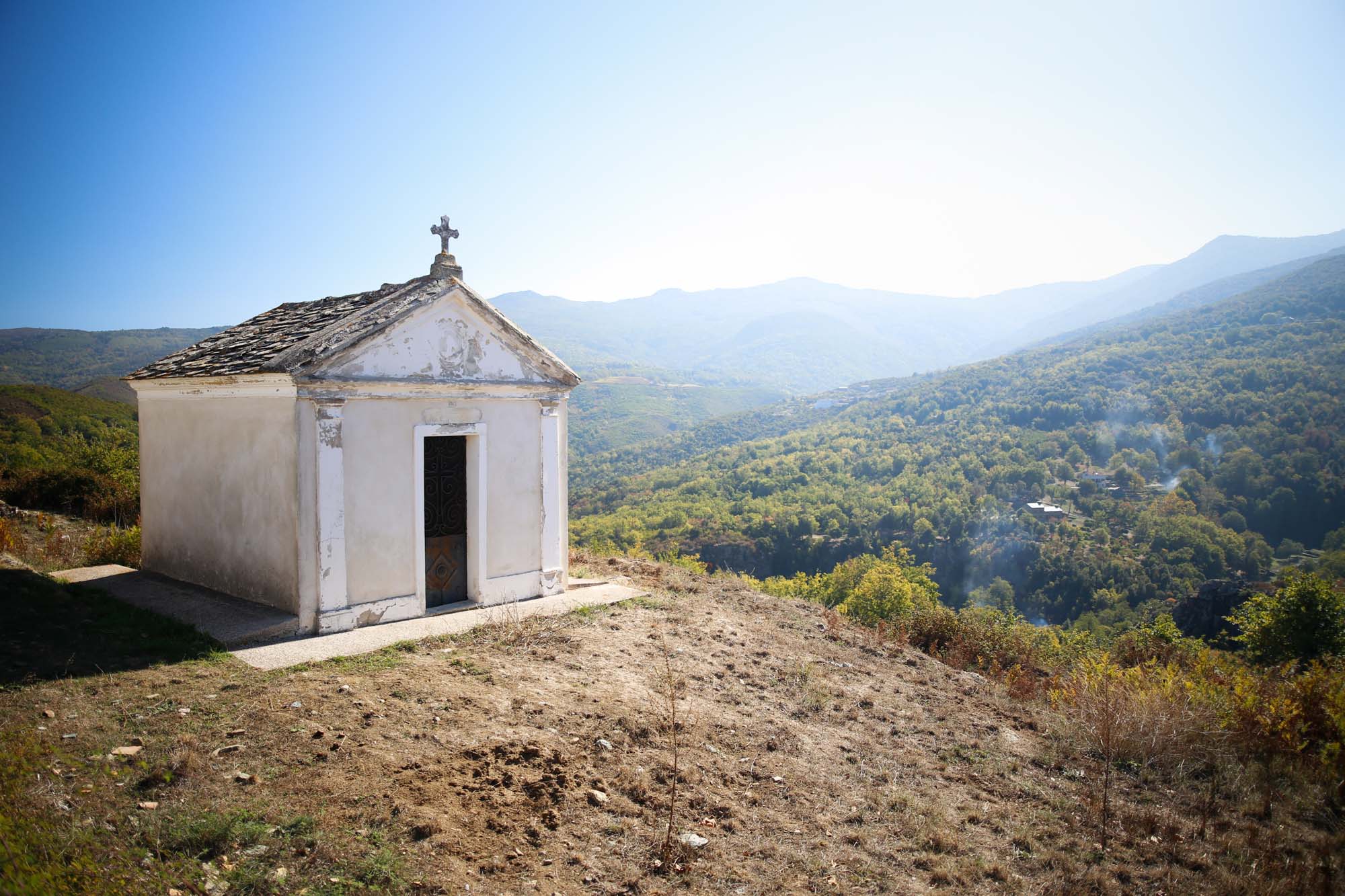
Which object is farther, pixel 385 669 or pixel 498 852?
pixel 385 669

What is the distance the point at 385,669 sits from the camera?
626 centimetres

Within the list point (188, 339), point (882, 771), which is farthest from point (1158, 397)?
point (188, 339)

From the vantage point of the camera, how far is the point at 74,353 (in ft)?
179

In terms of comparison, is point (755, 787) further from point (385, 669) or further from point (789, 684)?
point (385, 669)

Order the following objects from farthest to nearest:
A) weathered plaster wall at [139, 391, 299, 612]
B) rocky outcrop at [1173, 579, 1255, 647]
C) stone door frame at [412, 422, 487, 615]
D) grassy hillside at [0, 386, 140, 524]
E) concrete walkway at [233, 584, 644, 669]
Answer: rocky outcrop at [1173, 579, 1255, 647], grassy hillside at [0, 386, 140, 524], stone door frame at [412, 422, 487, 615], weathered plaster wall at [139, 391, 299, 612], concrete walkway at [233, 584, 644, 669]

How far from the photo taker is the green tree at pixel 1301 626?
12.1 m

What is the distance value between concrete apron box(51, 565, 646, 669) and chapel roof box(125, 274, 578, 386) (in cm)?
263

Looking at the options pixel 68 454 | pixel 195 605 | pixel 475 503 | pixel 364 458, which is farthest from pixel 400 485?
pixel 68 454

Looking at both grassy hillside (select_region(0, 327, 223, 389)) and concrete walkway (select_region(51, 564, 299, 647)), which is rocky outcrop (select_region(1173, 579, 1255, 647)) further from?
grassy hillside (select_region(0, 327, 223, 389))

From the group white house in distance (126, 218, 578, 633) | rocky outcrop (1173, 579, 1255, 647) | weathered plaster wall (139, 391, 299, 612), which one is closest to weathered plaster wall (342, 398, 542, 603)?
white house in distance (126, 218, 578, 633)

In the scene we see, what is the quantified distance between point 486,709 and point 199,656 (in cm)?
282

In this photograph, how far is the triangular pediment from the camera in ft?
24.5

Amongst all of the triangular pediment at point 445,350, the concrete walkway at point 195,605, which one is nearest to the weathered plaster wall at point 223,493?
the concrete walkway at point 195,605

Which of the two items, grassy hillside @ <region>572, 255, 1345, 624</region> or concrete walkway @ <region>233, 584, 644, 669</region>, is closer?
concrete walkway @ <region>233, 584, 644, 669</region>
